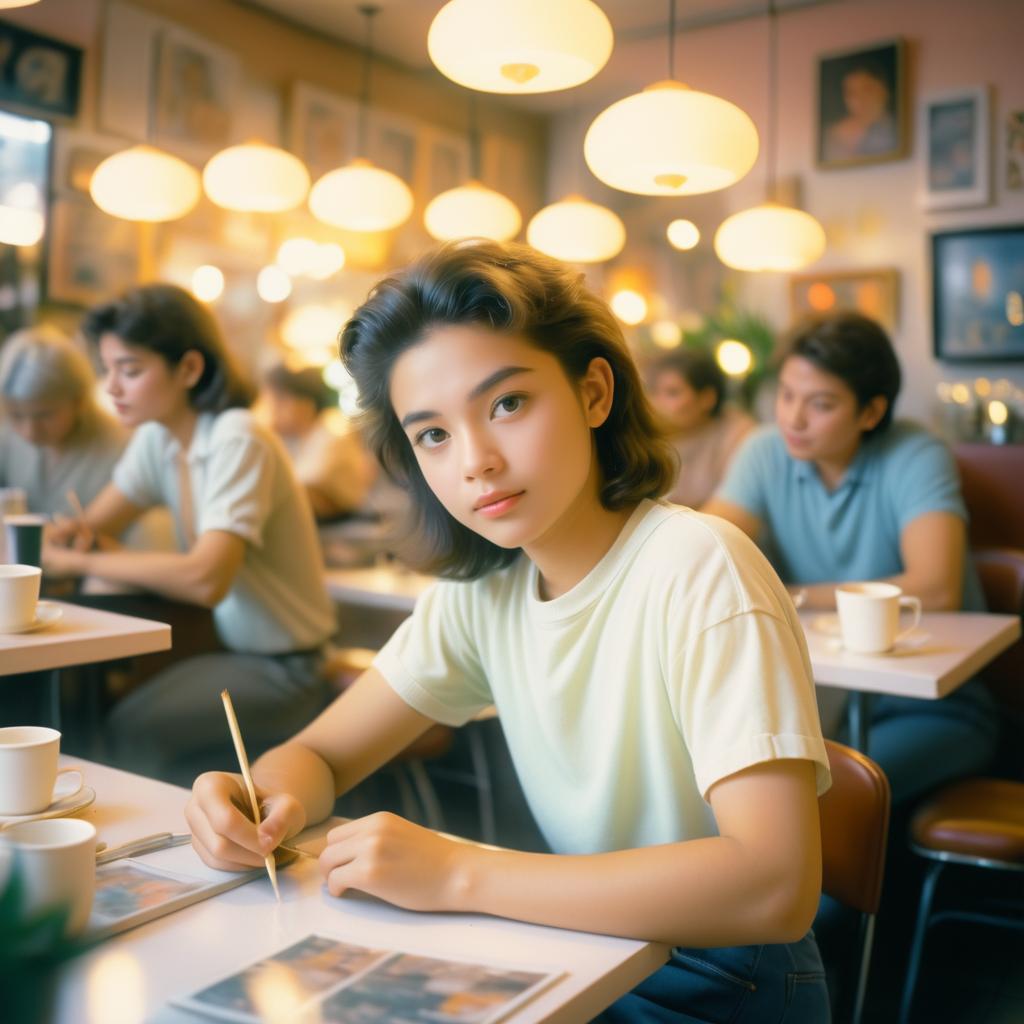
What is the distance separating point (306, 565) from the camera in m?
2.69

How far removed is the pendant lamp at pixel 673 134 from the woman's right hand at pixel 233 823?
159cm

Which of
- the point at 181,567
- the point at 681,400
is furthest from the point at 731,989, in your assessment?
the point at 681,400

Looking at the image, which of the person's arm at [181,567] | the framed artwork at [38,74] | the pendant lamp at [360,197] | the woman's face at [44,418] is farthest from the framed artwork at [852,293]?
the person's arm at [181,567]

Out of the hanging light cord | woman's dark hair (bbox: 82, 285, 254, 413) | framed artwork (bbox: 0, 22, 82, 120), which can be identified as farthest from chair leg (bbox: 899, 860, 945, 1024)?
the hanging light cord

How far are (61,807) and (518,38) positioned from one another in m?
1.47

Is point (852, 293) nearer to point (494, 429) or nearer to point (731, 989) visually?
point (494, 429)

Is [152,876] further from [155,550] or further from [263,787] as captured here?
[155,550]

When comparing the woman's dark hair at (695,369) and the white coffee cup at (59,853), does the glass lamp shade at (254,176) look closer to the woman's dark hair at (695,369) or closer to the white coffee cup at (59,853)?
the woman's dark hair at (695,369)

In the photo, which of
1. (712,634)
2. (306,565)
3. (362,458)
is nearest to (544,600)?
(712,634)

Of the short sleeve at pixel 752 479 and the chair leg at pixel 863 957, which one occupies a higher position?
the short sleeve at pixel 752 479

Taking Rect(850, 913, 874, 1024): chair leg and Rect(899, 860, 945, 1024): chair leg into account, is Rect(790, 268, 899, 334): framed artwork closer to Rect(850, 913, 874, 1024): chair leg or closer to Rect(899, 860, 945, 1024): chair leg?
Rect(899, 860, 945, 1024): chair leg

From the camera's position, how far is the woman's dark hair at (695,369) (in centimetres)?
446

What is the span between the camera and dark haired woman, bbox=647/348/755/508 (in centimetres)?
443

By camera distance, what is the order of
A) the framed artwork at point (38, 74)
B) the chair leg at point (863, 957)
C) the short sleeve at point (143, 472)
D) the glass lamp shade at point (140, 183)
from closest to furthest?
1. the chair leg at point (863, 957)
2. the short sleeve at point (143, 472)
3. the glass lamp shade at point (140, 183)
4. the framed artwork at point (38, 74)
